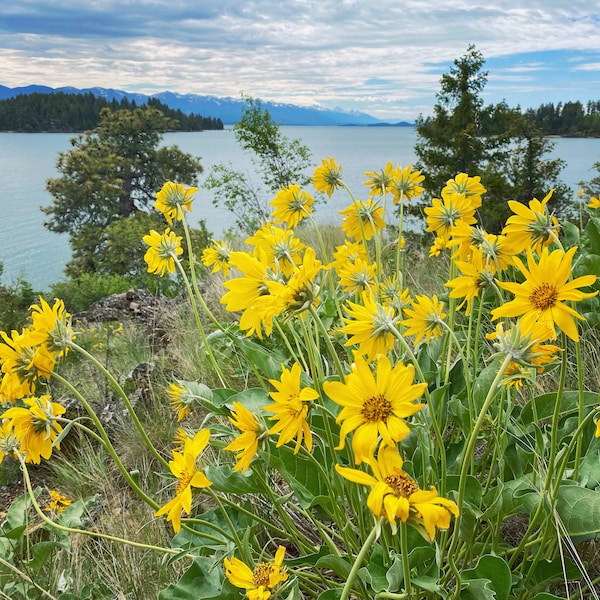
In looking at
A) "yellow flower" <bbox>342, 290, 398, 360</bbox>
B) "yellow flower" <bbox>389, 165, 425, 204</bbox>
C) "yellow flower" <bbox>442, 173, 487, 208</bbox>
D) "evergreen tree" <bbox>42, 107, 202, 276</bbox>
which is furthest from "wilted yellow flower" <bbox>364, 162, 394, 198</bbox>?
"evergreen tree" <bbox>42, 107, 202, 276</bbox>

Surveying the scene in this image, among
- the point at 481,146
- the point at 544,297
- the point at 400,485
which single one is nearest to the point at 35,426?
the point at 400,485

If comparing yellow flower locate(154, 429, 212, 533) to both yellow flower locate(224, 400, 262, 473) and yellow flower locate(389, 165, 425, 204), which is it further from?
yellow flower locate(389, 165, 425, 204)

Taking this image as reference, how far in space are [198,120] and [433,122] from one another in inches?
1046

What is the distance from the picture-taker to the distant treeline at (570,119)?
751 cm

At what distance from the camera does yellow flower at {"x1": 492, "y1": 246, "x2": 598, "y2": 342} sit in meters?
0.91

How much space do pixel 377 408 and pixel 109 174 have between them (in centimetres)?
1562

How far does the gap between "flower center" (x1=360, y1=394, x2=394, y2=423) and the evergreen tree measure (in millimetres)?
13492

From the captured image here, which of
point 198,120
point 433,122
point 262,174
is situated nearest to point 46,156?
point 198,120

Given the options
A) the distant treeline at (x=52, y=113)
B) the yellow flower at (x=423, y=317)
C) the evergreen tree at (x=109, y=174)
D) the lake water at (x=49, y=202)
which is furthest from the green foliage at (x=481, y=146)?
the distant treeline at (x=52, y=113)

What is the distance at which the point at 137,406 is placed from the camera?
121 inches

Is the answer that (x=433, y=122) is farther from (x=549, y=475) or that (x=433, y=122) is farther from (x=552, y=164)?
(x=549, y=475)

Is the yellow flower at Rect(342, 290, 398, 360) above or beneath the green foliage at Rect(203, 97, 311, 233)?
beneath

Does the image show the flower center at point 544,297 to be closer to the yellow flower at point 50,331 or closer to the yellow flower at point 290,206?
the yellow flower at point 50,331

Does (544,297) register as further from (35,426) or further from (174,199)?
(174,199)
